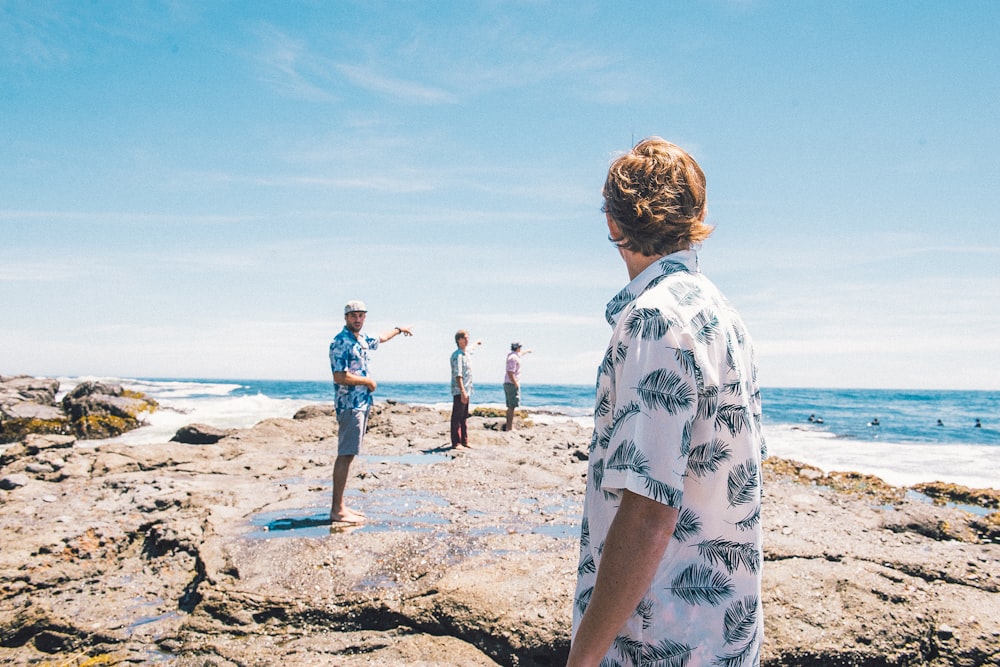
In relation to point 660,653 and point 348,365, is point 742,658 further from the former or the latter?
point 348,365

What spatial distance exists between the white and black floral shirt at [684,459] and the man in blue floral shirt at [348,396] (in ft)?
16.9

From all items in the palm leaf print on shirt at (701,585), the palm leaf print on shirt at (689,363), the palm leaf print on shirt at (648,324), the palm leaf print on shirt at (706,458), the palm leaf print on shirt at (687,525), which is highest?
the palm leaf print on shirt at (648,324)

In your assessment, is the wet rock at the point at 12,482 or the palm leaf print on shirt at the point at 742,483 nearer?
the palm leaf print on shirt at the point at 742,483

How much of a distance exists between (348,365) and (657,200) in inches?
211

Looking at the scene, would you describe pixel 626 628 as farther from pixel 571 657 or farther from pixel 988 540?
pixel 988 540

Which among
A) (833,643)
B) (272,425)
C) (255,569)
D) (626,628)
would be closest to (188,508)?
(255,569)

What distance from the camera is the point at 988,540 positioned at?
7457 mm

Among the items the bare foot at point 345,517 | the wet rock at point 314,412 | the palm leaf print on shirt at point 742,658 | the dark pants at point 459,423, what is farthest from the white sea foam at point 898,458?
the wet rock at point 314,412

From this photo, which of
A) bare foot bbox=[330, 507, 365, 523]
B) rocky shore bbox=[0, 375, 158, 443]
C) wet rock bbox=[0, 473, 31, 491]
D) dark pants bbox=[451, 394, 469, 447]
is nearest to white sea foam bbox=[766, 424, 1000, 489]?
dark pants bbox=[451, 394, 469, 447]

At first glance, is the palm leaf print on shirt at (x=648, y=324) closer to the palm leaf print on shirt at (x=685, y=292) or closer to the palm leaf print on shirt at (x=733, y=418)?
the palm leaf print on shirt at (x=685, y=292)

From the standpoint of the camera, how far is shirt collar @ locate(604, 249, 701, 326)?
1437 millimetres

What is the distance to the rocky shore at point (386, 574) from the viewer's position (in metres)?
3.71

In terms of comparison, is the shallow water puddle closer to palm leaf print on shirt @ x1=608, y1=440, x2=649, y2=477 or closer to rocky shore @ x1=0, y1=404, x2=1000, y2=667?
rocky shore @ x1=0, y1=404, x2=1000, y2=667

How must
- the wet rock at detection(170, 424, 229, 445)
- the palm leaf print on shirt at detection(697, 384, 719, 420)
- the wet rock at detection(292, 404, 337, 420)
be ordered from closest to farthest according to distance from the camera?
the palm leaf print on shirt at detection(697, 384, 719, 420) < the wet rock at detection(170, 424, 229, 445) < the wet rock at detection(292, 404, 337, 420)
